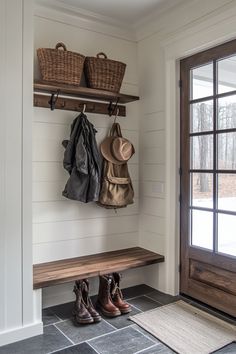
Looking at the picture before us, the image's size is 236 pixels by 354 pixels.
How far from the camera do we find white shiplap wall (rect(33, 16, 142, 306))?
111 inches

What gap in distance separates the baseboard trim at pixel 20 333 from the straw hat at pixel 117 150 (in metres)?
1.51

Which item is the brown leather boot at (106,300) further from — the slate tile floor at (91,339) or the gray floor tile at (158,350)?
the gray floor tile at (158,350)

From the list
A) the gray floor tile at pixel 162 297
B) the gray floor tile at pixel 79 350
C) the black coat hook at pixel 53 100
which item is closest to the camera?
the gray floor tile at pixel 79 350

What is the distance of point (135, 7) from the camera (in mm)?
2873

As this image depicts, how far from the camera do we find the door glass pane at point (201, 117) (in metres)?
2.76

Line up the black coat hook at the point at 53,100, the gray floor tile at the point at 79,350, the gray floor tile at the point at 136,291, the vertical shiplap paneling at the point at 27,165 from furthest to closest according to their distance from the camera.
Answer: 1. the gray floor tile at the point at 136,291
2. the black coat hook at the point at 53,100
3. the vertical shiplap paneling at the point at 27,165
4. the gray floor tile at the point at 79,350

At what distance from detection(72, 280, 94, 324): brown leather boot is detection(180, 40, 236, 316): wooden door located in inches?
39.0

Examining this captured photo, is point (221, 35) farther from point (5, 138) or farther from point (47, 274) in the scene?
point (47, 274)

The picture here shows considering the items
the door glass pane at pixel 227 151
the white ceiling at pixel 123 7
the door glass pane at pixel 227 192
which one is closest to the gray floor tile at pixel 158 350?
the door glass pane at pixel 227 192

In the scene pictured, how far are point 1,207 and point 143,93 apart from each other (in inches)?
73.2

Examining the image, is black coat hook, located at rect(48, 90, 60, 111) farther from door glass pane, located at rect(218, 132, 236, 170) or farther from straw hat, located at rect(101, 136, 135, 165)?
door glass pane, located at rect(218, 132, 236, 170)

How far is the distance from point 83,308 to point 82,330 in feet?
0.59

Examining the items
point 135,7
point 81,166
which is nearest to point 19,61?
point 81,166

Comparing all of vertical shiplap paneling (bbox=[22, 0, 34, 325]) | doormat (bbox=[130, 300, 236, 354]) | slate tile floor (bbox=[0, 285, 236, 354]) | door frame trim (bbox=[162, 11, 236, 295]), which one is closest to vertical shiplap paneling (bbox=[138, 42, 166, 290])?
door frame trim (bbox=[162, 11, 236, 295])
